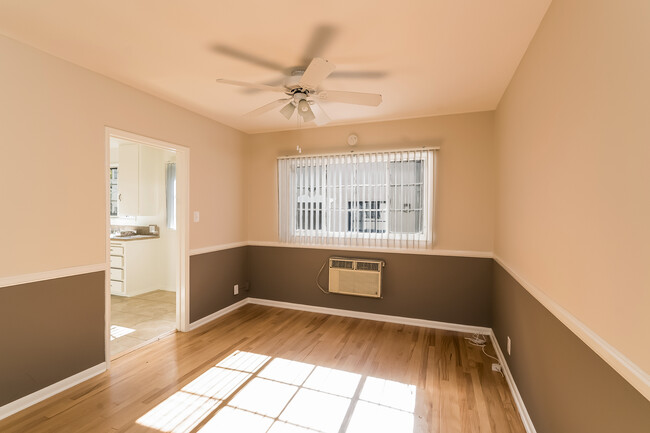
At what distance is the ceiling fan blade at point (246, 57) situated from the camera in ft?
6.77

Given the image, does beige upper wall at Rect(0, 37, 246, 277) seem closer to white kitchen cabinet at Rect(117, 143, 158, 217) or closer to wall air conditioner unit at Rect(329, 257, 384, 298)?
white kitchen cabinet at Rect(117, 143, 158, 217)

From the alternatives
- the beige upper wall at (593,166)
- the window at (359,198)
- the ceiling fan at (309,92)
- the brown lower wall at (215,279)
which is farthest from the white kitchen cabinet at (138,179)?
the beige upper wall at (593,166)

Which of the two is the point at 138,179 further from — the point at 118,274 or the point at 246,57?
the point at 246,57

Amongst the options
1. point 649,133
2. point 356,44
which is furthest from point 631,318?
point 356,44

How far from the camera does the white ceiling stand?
165 cm

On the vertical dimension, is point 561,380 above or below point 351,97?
below

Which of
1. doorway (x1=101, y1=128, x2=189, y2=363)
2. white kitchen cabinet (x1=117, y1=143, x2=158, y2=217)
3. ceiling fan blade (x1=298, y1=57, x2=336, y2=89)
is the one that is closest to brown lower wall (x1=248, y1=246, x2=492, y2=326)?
doorway (x1=101, y1=128, x2=189, y2=363)

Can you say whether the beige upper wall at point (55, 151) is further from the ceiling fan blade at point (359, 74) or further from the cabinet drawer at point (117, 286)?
the cabinet drawer at point (117, 286)

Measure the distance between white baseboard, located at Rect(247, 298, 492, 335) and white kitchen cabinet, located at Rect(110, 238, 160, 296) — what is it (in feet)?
6.00

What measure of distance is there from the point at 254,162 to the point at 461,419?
3.81m

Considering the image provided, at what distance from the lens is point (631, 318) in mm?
886

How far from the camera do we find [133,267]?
4.61 metres

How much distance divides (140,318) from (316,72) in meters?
3.68

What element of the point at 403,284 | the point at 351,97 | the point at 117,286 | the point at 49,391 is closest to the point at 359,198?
the point at 403,284
